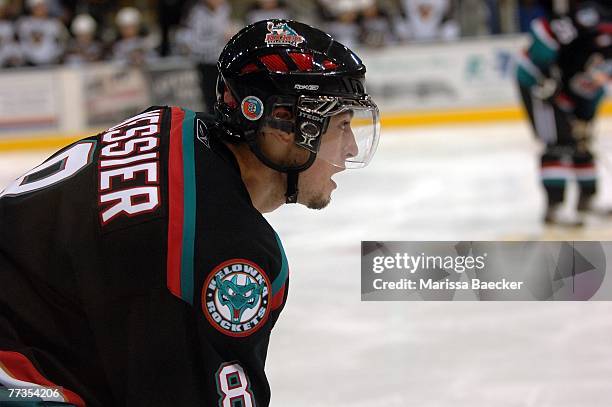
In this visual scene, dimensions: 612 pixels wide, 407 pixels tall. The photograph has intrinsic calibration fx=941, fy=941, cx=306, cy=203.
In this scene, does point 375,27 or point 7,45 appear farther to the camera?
point 7,45

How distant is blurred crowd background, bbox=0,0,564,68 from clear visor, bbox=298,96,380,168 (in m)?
6.55

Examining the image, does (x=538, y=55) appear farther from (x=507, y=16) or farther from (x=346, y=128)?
(x=507, y=16)

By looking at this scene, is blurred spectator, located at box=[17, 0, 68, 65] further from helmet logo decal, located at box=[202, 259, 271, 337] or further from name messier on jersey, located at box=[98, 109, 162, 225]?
helmet logo decal, located at box=[202, 259, 271, 337]

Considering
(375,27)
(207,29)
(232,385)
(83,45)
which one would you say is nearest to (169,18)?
(83,45)

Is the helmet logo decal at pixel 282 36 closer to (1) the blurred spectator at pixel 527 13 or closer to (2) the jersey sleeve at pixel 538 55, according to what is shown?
(2) the jersey sleeve at pixel 538 55

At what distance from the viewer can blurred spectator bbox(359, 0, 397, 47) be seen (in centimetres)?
817

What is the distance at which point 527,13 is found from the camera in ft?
28.6

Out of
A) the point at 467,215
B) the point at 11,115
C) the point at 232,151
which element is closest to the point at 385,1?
the point at 11,115

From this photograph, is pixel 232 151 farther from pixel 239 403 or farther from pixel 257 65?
pixel 239 403

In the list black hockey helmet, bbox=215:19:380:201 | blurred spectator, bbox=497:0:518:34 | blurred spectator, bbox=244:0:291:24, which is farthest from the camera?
blurred spectator, bbox=244:0:291:24

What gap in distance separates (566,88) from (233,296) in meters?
4.27

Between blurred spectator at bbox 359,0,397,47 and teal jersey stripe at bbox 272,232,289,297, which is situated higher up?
blurred spectator at bbox 359,0,397,47

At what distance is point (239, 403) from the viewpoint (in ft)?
3.91

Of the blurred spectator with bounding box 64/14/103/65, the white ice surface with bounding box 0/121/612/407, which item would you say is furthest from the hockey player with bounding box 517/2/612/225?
the blurred spectator with bounding box 64/14/103/65
